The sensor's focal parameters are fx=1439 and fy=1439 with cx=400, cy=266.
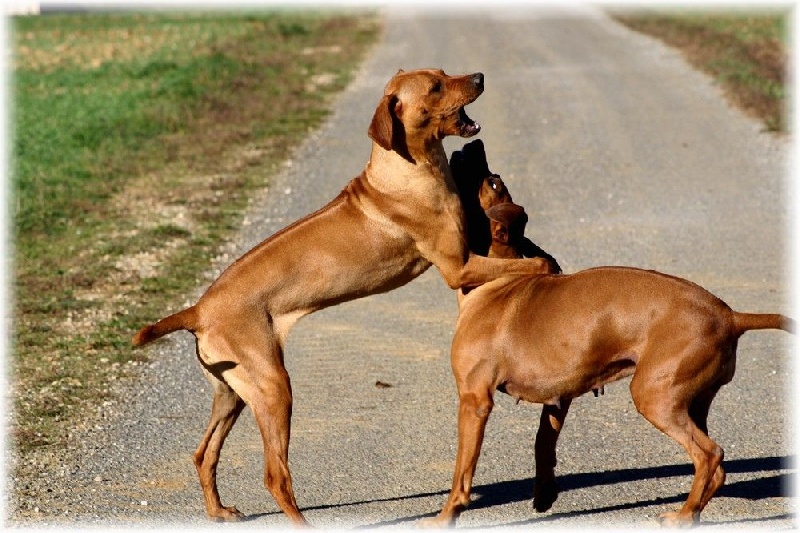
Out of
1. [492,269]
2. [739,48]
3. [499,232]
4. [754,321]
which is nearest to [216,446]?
[492,269]

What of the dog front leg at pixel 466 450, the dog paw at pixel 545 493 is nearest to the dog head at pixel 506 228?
the dog front leg at pixel 466 450

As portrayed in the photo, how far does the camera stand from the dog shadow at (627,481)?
6.56 metres

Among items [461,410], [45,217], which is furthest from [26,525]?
[45,217]

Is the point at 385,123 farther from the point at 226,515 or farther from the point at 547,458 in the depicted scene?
the point at 226,515

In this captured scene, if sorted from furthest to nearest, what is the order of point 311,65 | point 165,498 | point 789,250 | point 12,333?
point 311,65 → point 789,250 → point 12,333 → point 165,498

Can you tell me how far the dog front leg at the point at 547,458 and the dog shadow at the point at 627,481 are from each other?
0.08 m

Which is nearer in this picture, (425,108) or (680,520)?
(680,520)

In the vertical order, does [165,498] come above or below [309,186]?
above

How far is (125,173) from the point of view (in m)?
16.3

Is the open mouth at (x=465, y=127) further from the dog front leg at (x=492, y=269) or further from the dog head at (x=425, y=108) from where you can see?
the dog front leg at (x=492, y=269)

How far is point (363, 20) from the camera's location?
3825cm

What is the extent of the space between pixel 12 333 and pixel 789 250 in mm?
6666

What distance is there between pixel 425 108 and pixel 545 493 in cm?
190

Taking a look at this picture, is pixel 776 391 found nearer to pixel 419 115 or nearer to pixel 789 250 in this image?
pixel 419 115
